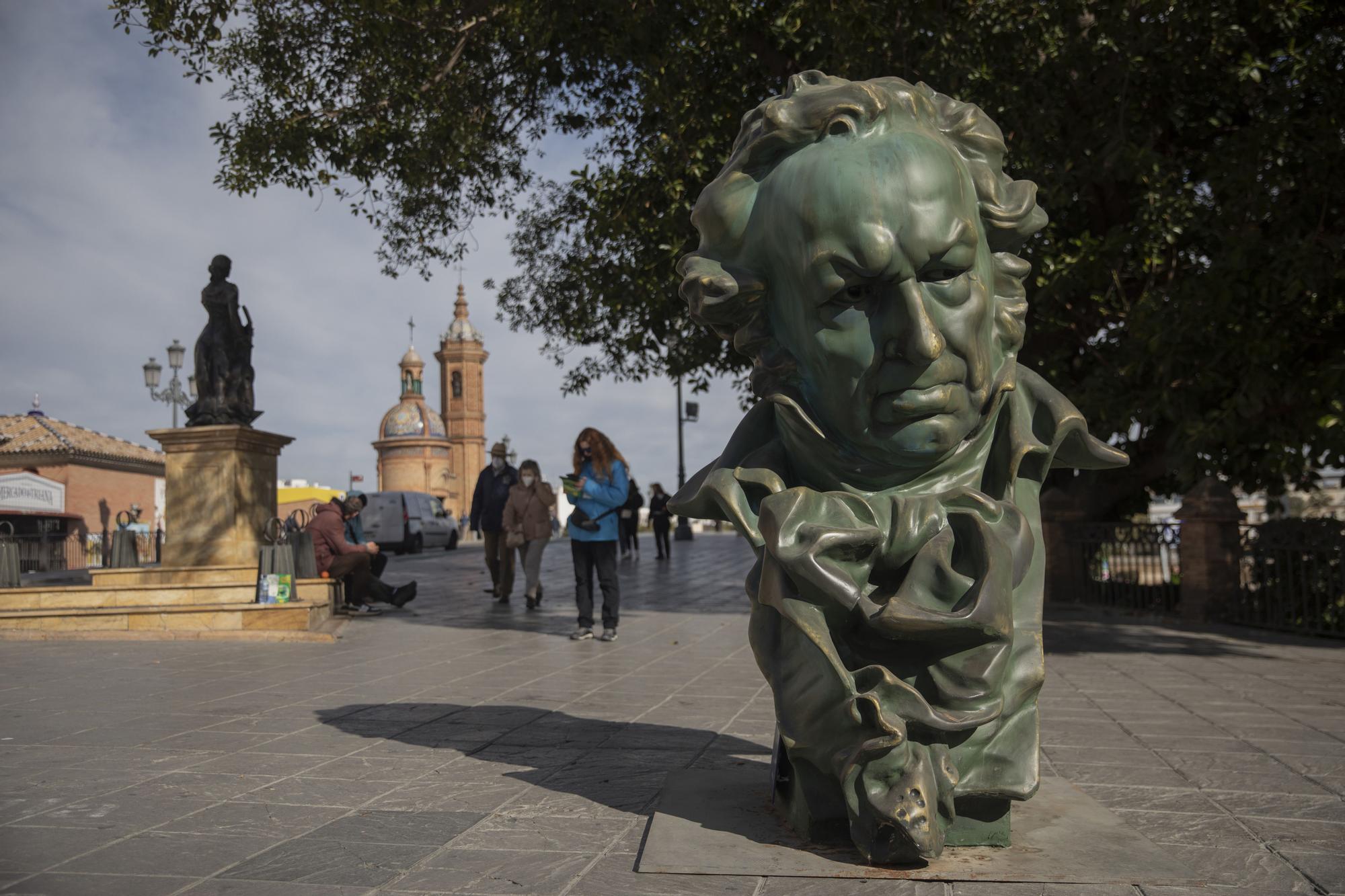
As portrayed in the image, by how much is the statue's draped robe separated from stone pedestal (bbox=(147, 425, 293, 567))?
10.3 metres

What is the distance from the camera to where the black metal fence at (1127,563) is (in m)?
12.4

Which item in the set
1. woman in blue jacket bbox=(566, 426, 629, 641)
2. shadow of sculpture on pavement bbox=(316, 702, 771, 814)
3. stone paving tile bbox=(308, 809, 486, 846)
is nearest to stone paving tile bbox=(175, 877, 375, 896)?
stone paving tile bbox=(308, 809, 486, 846)

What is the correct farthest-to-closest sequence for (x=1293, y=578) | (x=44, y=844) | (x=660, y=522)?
(x=660, y=522) → (x=1293, y=578) → (x=44, y=844)

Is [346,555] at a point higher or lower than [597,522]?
lower

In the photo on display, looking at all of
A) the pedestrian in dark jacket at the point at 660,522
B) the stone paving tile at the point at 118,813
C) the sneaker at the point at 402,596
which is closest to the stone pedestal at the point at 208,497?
the sneaker at the point at 402,596

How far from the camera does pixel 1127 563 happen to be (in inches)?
512

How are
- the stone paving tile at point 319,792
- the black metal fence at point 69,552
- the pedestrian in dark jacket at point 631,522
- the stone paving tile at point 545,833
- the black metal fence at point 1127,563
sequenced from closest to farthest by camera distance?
the stone paving tile at point 545,833 → the stone paving tile at point 319,792 → the black metal fence at point 1127,563 → the black metal fence at point 69,552 → the pedestrian in dark jacket at point 631,522

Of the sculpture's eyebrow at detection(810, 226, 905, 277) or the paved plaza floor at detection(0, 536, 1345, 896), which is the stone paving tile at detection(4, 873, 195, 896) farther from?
the sculpture's eyebrow at detection(810, 226, 905, 277)

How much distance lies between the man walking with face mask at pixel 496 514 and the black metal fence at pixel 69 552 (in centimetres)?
784

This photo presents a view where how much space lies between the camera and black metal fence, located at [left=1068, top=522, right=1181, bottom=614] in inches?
490

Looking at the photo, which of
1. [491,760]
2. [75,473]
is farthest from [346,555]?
[75,473]

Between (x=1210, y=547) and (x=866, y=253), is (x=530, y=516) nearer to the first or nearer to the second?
(x=1210, y=547)

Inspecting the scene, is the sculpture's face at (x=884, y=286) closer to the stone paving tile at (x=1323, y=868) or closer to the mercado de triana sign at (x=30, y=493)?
the stone paving tile at (x=1323, y=868)

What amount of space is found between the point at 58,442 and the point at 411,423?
3836 cm
